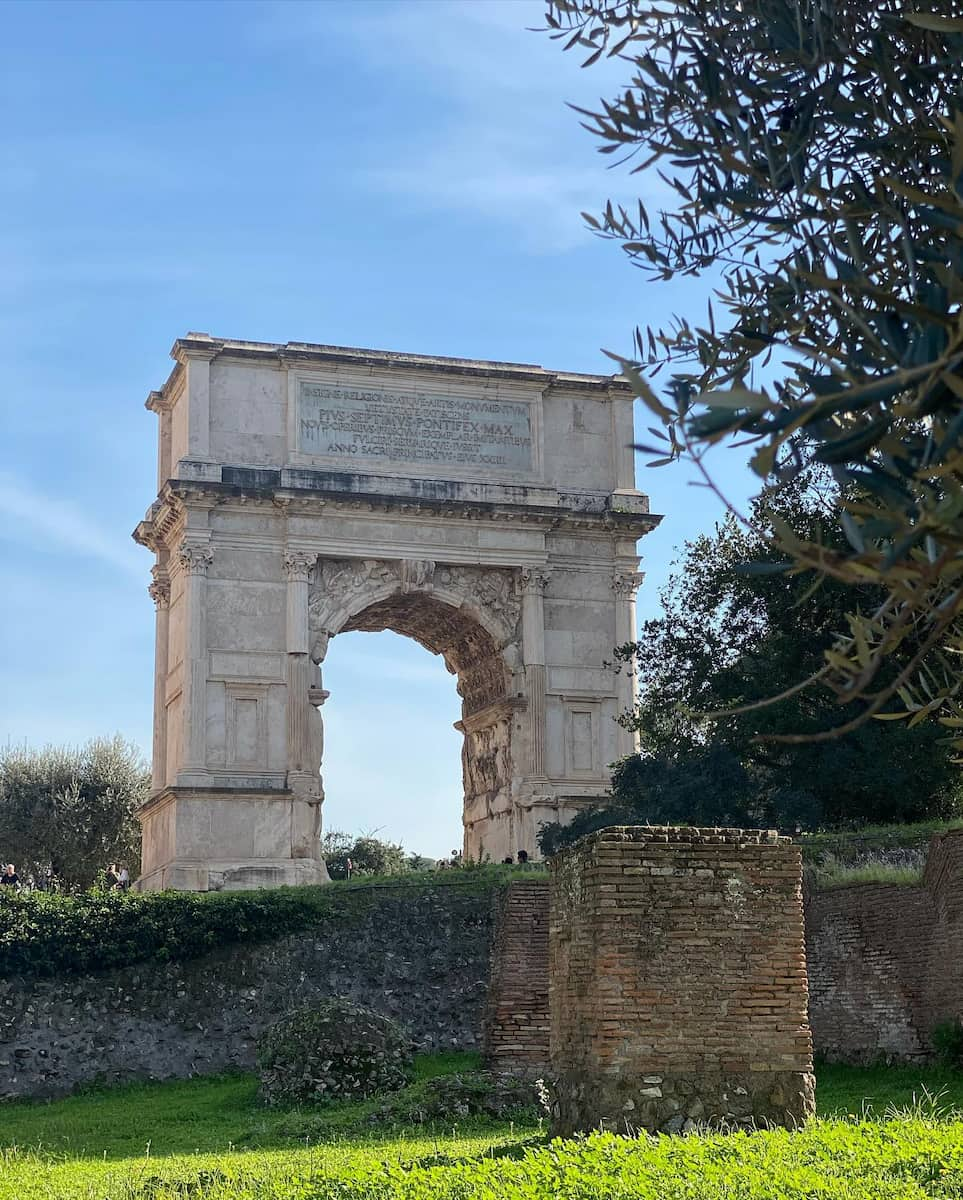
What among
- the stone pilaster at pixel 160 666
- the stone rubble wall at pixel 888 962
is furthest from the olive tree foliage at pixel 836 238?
the stone pilaster at pixel 160 666

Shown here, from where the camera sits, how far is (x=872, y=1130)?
10.5m

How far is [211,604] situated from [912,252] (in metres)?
29.8

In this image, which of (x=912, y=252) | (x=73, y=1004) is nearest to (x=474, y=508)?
(x=73, y=1004)

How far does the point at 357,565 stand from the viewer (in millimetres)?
35125

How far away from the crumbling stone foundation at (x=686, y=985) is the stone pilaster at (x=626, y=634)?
2344cm

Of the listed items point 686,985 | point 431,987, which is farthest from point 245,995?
point 686,985

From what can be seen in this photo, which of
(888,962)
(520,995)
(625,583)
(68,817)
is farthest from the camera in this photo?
(68,817)

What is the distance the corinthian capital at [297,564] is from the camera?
34250 millimetres

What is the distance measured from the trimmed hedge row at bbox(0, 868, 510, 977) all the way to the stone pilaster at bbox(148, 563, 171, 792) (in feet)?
35.1

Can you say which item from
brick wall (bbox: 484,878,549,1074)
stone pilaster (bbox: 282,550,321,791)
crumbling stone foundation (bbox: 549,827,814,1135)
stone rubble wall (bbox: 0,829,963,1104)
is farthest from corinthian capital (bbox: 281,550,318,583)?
crumbling stone foundation (bbox: 549,827,814,1135)

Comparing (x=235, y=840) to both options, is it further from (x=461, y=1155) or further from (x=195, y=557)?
(x=461, y=1155)

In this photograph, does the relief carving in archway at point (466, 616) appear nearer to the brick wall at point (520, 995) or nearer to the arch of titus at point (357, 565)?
the arch of titus at point (357, 565)

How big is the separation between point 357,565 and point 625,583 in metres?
5.48

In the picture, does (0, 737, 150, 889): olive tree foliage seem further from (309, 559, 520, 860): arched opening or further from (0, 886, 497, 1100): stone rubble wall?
(0, 886, 497, 1100): stone rubble wall
